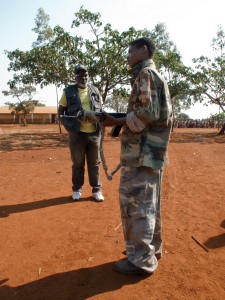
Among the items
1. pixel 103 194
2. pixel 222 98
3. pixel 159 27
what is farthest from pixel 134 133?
pixel 159 27

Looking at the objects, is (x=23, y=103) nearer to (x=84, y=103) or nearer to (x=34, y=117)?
(x=34, y=117)

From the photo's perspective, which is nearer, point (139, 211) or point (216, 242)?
point (139, 211)

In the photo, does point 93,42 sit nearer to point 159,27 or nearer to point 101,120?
point 101,120

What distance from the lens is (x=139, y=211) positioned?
9.00ft

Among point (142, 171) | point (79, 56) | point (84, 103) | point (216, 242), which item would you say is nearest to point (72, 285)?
point (142, 171)

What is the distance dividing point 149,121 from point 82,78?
2470 millimetres

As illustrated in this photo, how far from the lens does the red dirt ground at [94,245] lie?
2627mm

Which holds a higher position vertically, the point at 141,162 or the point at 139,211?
the point at 141,162

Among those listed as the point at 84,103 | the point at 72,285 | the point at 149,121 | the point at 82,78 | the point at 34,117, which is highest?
the point at 82,78

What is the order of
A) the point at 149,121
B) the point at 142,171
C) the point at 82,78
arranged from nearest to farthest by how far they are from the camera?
the point at 149,121 < the point at 142,171 < the point at 82,78

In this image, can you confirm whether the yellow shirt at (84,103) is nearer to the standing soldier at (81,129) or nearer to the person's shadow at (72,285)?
the standing soldier at (81,129)

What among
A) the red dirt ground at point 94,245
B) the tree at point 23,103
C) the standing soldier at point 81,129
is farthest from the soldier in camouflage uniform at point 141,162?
the tree at point 23,103

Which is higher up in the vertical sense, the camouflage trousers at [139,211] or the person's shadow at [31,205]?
the camouflage trousers at [139,211]

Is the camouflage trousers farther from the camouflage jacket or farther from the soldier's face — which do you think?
the soldier's face
